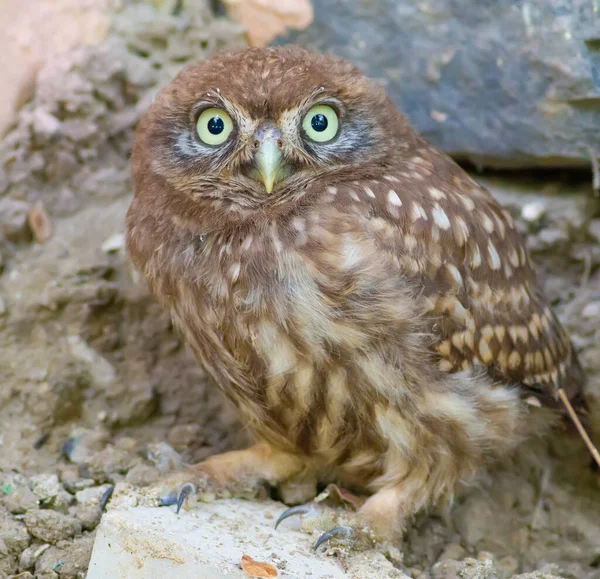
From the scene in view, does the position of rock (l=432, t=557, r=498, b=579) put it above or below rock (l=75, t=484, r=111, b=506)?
above

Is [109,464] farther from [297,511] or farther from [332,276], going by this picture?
[332,276]

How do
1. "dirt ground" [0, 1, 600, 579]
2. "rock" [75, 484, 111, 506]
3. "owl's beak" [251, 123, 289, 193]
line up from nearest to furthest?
"owl's beak" [251, 123, 289, 193] < "rock" [75, 484, 111, 506] < "dirt ground" [0, 1, 600, 579]

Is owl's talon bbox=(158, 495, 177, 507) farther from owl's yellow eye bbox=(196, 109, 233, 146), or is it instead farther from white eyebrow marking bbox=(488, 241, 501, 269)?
white eyebrow marking bbox=(488, 241, 501, 269)

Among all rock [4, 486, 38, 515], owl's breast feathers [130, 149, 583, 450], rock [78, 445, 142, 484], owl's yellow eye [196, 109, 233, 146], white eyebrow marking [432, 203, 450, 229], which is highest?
owl's yellow eye [196, 109, 233, 146]

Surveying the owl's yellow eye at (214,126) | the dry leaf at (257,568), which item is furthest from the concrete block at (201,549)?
the owl's yellow eye at (214,126)

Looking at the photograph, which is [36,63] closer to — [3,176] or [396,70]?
[3,176]

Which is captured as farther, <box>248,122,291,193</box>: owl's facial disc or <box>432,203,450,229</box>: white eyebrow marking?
<box>432,203,450,229</box>: white eyebrow marking

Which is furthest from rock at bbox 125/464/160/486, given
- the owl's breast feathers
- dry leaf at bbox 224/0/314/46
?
dry leaf at bbox 224/0/314/46

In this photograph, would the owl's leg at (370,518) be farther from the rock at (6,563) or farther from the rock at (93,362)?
the rock at (93,362)
